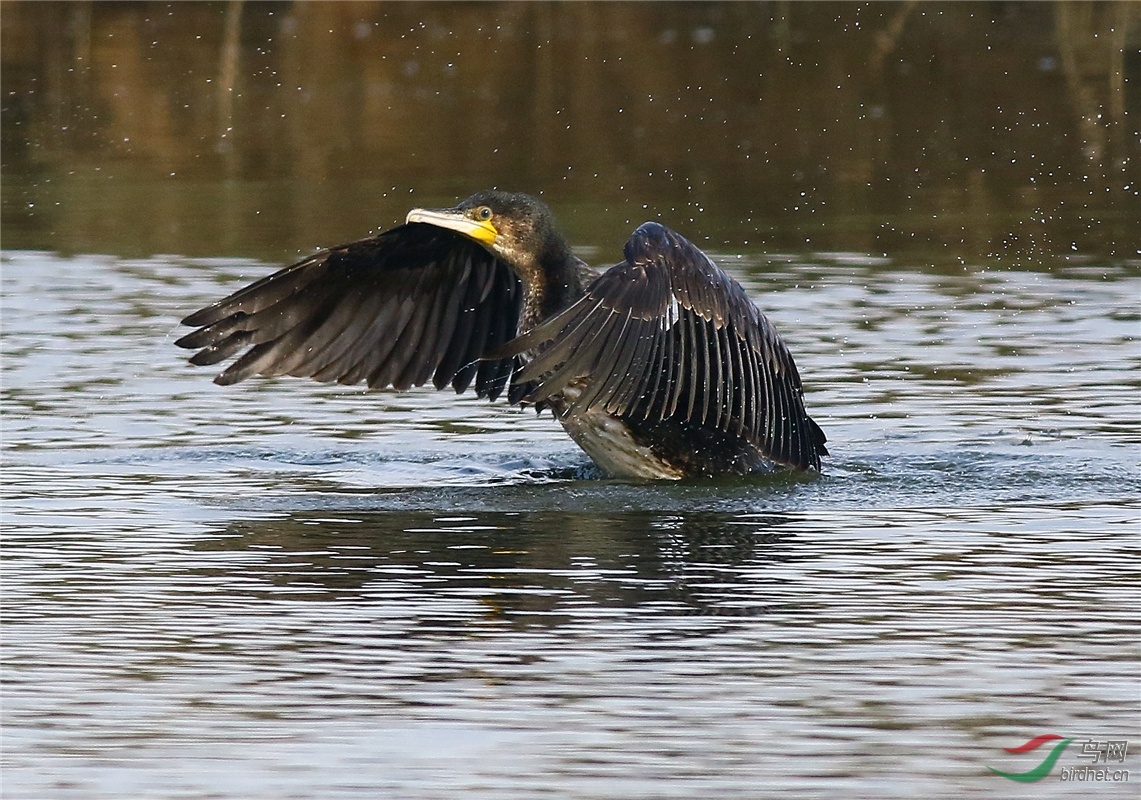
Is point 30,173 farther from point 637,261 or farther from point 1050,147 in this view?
point 637,261

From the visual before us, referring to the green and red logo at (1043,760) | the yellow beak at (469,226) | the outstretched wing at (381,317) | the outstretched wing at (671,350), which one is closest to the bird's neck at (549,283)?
the yellow beak at (469,226)

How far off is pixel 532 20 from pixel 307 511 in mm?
18512

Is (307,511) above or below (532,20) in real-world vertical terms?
below

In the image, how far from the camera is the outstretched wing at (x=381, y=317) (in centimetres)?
845

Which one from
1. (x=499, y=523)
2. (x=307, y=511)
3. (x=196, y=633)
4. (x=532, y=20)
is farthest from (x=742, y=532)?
(x=532, y=20)

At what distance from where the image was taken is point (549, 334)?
6945 millimetres

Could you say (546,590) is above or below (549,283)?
below

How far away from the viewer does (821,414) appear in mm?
9328

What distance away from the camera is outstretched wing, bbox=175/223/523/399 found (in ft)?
27.7

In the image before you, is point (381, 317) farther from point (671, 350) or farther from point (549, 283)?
point (671, 350)

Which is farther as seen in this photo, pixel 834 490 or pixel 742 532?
pixel 834 490

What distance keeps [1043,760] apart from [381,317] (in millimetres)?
4413

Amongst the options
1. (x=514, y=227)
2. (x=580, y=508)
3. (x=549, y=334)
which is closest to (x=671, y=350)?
(x=549, y=334)

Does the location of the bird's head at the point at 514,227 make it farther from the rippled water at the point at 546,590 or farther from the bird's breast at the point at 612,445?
the rippled water at the point at 546,590
